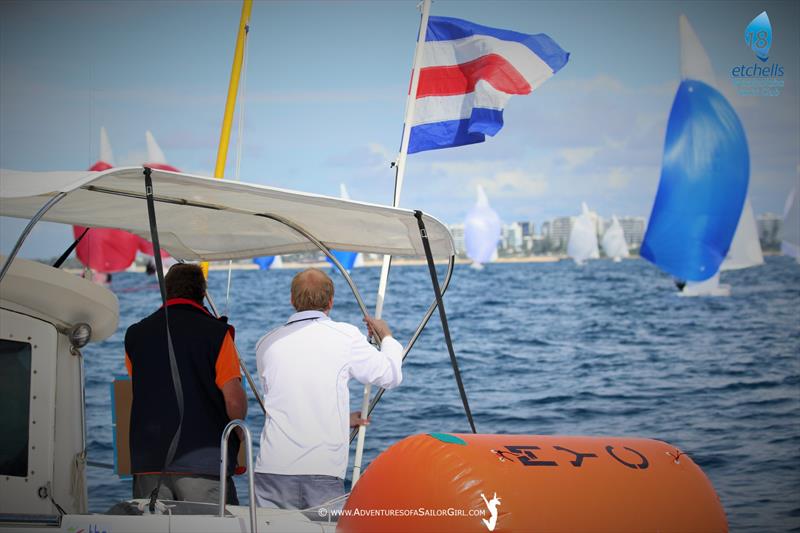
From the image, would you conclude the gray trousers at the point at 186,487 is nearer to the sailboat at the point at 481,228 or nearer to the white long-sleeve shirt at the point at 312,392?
the white long-sleeve shirt at the point at 312,392

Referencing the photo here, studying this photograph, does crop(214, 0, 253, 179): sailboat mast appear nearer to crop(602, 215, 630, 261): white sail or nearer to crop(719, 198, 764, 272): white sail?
crop(719, 198, 764, 272): white sail

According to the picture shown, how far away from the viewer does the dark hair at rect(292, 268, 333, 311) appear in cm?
365

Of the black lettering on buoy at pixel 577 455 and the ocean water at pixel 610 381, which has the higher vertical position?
the black lettering on buoy at pixel 577 455

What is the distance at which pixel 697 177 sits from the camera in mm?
18953

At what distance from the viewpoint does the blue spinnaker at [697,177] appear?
18875 mm

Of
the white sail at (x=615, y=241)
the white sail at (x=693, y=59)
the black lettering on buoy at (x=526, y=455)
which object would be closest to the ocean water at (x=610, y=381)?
the black lettering on buoy at (x=526, y=455)

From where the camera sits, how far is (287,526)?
3.21 meters

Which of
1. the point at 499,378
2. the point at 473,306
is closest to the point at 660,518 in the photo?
the point at 499,378

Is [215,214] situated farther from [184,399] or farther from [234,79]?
[234,79]

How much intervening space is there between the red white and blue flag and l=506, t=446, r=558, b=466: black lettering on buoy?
2905 millimetres

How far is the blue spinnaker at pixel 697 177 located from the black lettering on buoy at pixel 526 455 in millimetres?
16664

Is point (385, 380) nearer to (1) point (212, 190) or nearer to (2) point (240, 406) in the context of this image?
(2) point (240, 406)

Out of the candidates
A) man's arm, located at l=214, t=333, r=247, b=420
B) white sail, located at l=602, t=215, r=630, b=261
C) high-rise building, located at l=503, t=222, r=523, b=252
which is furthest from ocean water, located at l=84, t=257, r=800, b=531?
high-rise building, located at l=503, t=222, r=523, b=252

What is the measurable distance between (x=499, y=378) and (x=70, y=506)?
16.2 meters
